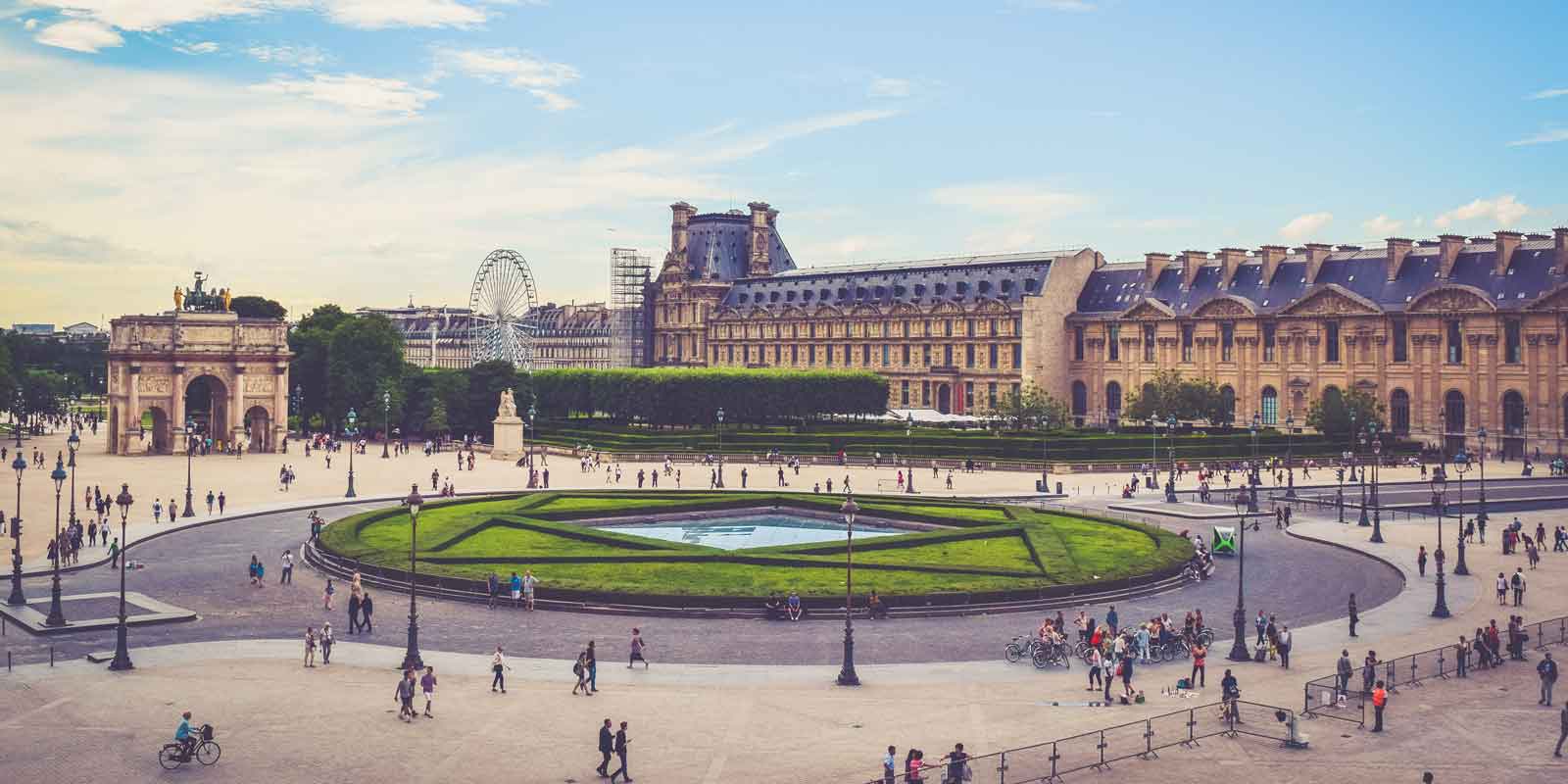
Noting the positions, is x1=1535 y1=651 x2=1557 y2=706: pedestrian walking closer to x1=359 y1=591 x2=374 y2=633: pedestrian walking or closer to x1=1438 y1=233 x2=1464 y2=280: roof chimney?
x1=359 y1=591 x2=374 y2=633: pedestrian walking

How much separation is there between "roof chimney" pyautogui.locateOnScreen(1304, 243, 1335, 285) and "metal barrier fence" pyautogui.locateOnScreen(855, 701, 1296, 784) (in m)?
96.6

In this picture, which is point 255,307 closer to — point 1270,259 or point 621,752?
point 1270,259

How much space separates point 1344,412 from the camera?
10531 centimetres

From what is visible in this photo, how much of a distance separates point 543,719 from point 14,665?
15293mm

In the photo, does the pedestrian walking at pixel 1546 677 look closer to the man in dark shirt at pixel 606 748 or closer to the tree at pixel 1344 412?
the man in dark shirt at pixel 606 748

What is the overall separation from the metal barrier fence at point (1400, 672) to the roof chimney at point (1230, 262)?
3546 inches

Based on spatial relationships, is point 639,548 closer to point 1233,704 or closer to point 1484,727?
point 1233,704

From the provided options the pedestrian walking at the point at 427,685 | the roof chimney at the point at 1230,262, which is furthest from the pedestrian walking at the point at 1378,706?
the roof chimney at the point at 1230,262

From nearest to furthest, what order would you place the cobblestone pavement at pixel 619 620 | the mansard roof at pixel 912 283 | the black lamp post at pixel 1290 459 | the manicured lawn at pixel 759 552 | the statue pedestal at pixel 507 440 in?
the cobblestone pavement at pixel 619 620
the manicured lawn at pixel 759 552
the black lamp post at pixel 1290 459
the statue pedestal at pixel 507 440
the mansard roof at pixel 912 283

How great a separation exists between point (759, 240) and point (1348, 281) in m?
80.5

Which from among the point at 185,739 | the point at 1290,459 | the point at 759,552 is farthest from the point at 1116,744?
the point at 1290,459

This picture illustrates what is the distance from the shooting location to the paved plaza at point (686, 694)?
28094 mm

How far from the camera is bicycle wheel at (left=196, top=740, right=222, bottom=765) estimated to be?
27.6 metres

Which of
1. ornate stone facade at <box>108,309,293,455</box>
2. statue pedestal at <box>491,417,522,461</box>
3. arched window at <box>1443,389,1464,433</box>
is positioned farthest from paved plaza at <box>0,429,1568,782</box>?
arched window at <box>1443,389,1464,433</box>
